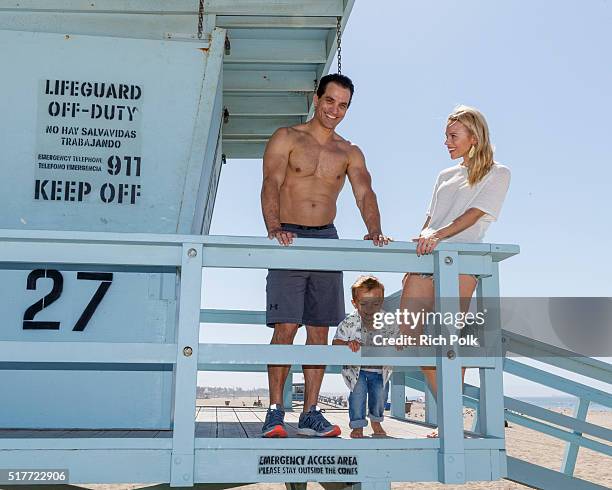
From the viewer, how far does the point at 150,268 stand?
4.21m

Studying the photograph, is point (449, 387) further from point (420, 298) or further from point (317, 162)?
point (317, 162)

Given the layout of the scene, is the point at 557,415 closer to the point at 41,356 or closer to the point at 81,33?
the point at 41,356

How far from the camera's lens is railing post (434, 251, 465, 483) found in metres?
2.92

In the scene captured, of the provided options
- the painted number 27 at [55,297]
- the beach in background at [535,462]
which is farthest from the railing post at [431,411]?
the beach in background at [535,462]

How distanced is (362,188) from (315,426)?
1.45 meters

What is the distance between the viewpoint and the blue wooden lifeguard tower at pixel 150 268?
2824 millimetres

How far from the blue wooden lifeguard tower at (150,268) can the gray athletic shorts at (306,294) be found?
58 centimetres

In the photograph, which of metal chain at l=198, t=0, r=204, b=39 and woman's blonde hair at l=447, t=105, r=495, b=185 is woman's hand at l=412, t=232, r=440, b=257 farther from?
metal chain at l=198, t=0, r=204, b=39

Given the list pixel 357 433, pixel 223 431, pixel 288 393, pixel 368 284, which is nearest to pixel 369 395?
pixel 357 433

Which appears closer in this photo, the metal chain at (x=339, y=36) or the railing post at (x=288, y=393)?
the metal chain at (x=339, y=36)

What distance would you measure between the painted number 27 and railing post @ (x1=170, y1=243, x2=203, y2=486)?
5.07 ft

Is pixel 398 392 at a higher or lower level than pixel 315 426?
lower

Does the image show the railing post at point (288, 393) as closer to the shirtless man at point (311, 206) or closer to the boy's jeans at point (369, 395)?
the boy's jeans at point (369, 395)

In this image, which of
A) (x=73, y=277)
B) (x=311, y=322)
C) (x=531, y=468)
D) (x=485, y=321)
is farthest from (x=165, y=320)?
(x=531, y=468)
